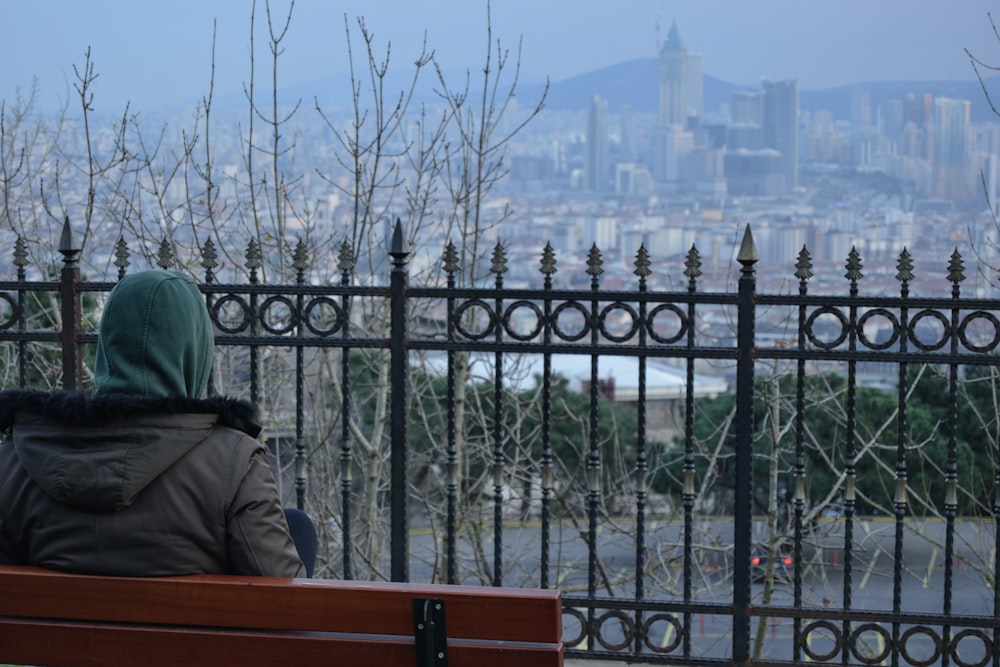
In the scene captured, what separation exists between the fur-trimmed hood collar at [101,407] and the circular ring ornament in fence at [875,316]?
7.71 ft

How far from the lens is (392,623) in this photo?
2512 millimetres

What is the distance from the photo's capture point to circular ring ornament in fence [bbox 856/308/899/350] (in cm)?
409

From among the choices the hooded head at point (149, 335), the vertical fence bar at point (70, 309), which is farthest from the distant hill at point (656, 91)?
the hooded head at point (149, 335)

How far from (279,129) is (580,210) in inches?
650

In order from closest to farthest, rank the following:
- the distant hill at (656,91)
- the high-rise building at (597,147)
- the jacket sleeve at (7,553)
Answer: the jacket sleeve at (7,553), the distant hill at (656,91), the high-rise building at (597,147)

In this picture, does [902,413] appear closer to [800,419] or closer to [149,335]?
[800,419]

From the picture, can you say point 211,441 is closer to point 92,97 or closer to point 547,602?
point 547,602

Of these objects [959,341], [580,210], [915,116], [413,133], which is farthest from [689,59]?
[959,341]

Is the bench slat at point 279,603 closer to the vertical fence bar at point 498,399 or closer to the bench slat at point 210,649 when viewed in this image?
the bench slat at point 210,649

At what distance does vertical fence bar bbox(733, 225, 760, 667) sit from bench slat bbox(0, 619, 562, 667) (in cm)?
203

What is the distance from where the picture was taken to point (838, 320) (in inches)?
163

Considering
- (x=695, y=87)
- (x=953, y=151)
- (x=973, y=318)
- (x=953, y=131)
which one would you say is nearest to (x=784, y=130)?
(x=695, y=87)

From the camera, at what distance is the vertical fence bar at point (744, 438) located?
429 cm

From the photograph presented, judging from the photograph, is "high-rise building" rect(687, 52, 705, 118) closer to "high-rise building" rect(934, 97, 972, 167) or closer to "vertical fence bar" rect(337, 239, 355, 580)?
"high-rise building" rect(934, 97, 972, 167)
